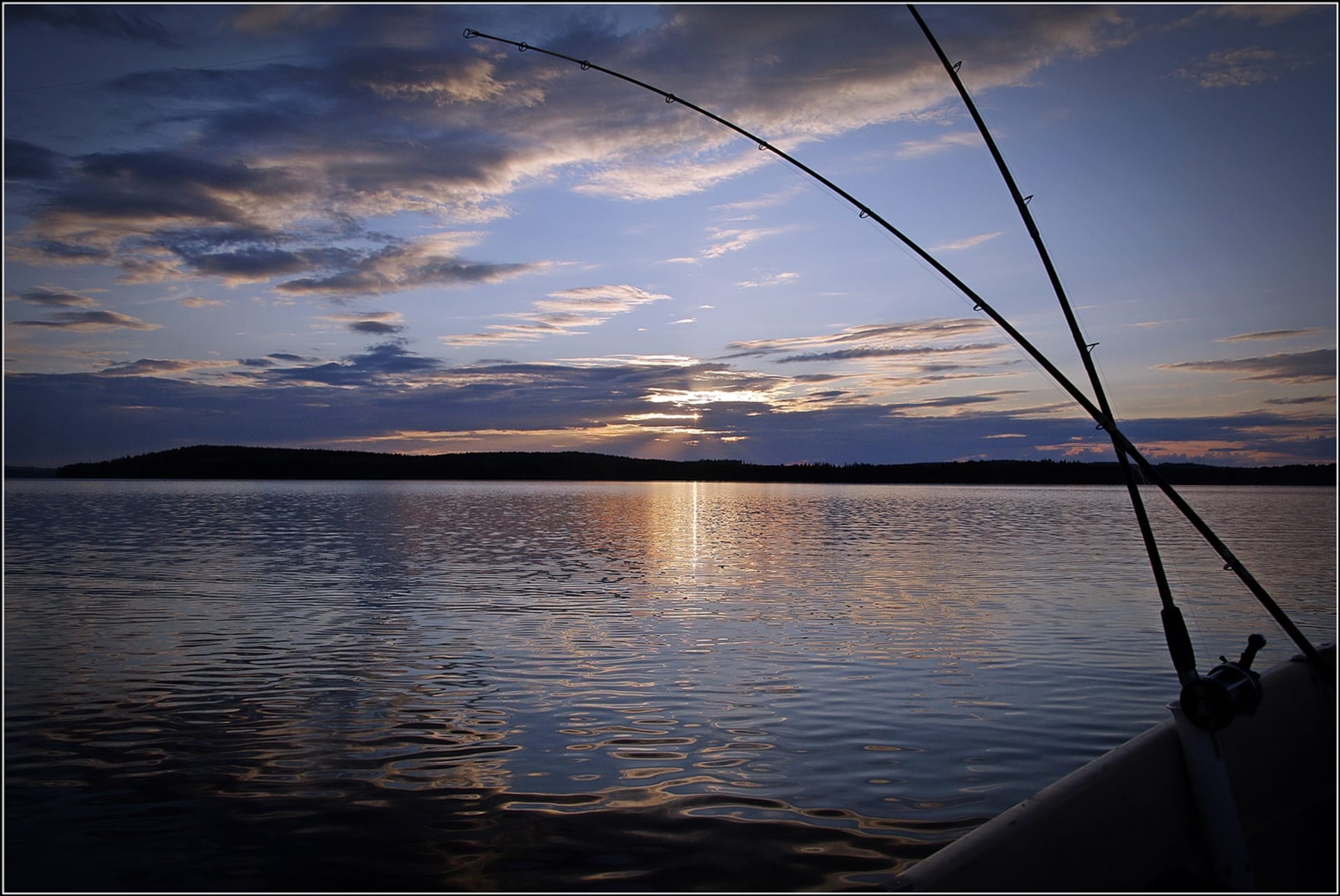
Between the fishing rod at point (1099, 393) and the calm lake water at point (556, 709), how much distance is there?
6.01 feet

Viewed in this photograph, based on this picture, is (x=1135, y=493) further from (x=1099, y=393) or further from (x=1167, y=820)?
(x=1167, y=820)

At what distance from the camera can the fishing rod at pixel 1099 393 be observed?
500 centimetres

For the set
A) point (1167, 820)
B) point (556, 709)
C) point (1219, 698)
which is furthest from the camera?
point (556, 709)

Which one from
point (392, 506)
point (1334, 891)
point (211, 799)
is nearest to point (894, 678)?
point (1334, 891)

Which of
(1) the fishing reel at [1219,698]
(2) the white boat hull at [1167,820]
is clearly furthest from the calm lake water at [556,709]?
(1) the fishing reel at [1219,698]

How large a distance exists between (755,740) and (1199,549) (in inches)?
884

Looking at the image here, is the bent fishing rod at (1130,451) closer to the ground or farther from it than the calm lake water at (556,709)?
farther from it

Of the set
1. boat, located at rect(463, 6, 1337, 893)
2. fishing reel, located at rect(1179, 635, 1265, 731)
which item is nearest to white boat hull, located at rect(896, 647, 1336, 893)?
boat, located at rect(463, 6, 1337, 893)

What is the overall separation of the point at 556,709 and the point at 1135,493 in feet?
18.5

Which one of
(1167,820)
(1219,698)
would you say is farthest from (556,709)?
(1219,698)

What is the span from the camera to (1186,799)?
196 inches

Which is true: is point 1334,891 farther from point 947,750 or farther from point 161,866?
point 161,866

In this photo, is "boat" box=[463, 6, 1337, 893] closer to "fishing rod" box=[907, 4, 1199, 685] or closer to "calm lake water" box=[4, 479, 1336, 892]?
"fishing rod" box=[907, 4, 1199, 685]

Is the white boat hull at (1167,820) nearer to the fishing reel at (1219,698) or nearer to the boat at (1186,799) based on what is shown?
the boat at (1186,799)
